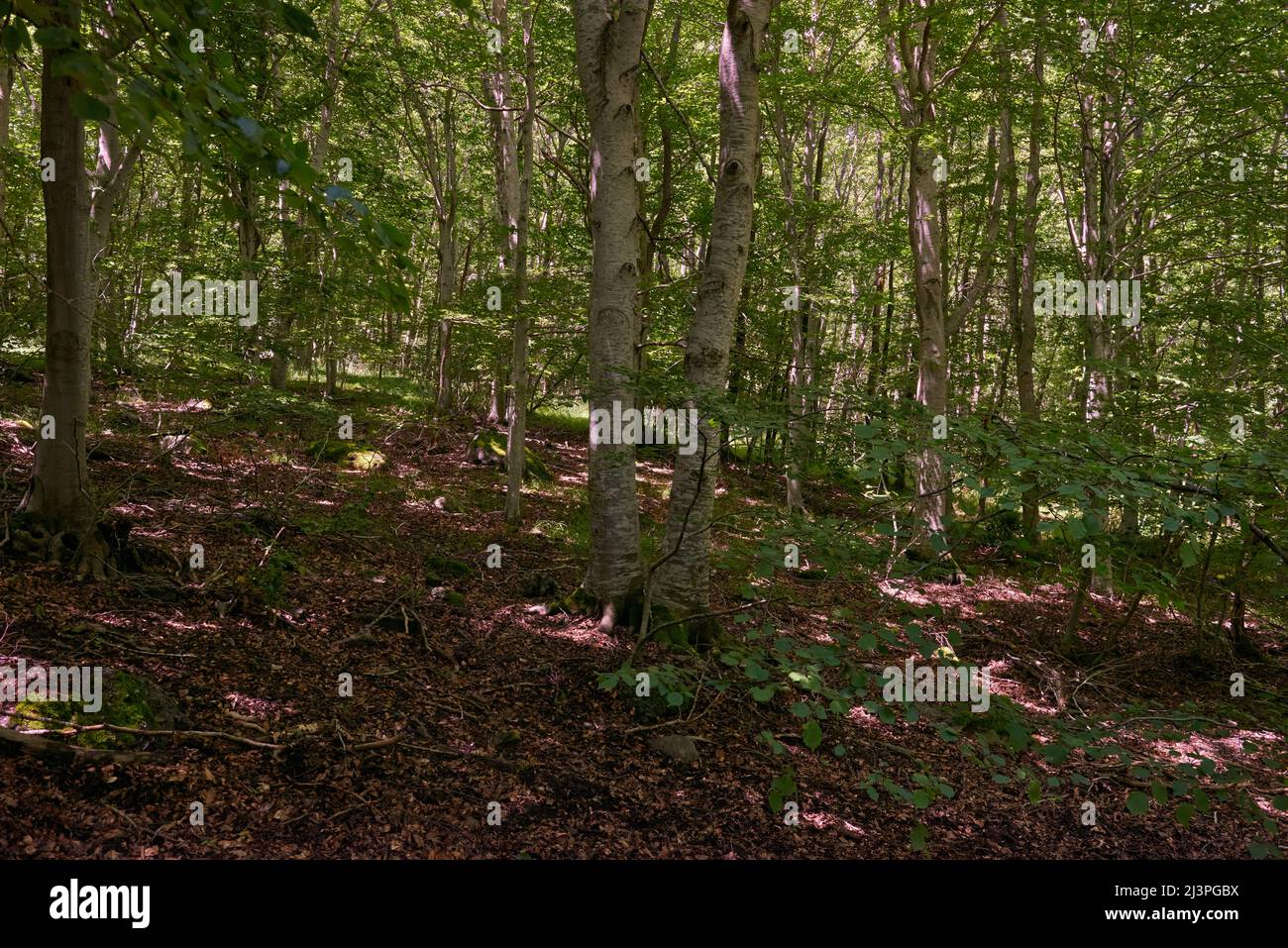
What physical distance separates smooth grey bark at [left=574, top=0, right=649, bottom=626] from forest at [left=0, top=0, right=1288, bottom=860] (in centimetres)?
4

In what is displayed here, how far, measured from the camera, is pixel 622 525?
247 inches

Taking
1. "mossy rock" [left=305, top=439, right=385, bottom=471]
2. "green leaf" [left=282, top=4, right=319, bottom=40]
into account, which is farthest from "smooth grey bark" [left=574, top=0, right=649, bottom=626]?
"mossy rock" [left=305, top=439, right=385, bottom=471]

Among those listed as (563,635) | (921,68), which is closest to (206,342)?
(563,635)

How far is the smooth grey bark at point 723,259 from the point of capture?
19.0 ft

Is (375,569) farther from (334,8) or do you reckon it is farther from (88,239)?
(334,8)

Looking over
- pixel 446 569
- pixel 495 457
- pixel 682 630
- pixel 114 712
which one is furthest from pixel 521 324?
pixel 114 712

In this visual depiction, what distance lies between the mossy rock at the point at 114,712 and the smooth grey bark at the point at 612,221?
11.0ft

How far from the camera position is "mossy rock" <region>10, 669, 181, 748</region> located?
3.27 m

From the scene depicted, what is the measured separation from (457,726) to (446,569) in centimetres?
327

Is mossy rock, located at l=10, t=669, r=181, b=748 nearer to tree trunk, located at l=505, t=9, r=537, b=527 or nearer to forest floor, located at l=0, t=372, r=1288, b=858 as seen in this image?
forest floor, located at l=0, t=372, r=1288, b=858

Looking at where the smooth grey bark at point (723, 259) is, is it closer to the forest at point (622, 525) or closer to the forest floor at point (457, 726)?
the forest at point (622, 525)

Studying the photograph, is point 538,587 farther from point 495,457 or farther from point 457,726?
point 495,457

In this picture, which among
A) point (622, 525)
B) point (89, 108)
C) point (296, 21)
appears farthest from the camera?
point (622, 525)

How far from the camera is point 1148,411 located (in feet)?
25.6
